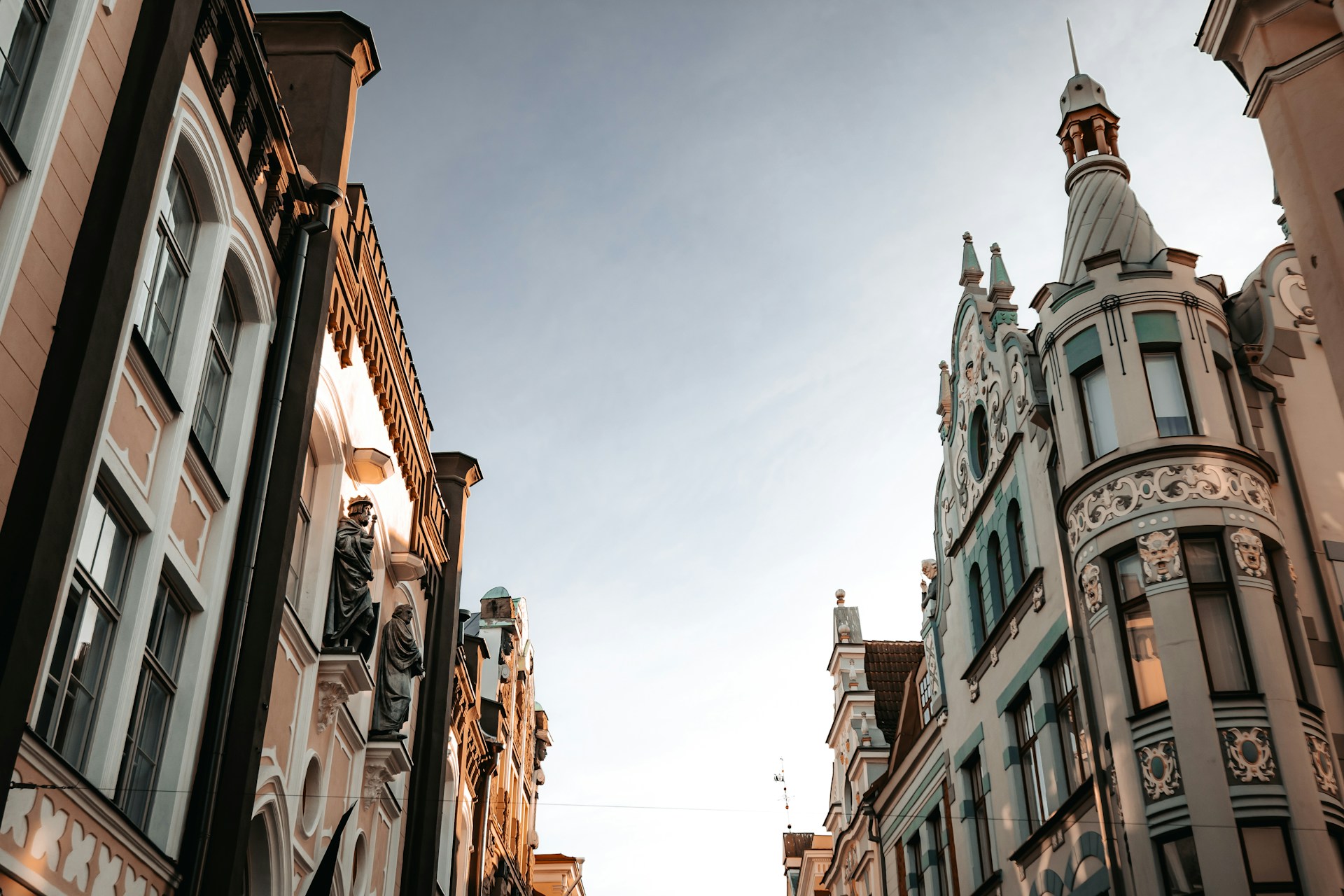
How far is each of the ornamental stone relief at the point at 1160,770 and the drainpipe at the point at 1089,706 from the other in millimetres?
718

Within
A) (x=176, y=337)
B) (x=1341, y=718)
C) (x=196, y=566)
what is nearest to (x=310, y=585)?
(x=196, y=566)

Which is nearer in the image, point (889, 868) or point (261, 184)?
point (261, 184)

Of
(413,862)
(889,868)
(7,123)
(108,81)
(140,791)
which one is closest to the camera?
(7,123)

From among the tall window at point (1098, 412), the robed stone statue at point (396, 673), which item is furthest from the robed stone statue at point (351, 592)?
the tall window at point (1098, 412)

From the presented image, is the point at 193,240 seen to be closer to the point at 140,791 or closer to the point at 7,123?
the point at 7,123

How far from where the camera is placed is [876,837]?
34688 millimetres

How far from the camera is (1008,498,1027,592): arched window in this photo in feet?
77.5

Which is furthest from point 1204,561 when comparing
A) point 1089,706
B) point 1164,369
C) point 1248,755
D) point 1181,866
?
point 1181,866

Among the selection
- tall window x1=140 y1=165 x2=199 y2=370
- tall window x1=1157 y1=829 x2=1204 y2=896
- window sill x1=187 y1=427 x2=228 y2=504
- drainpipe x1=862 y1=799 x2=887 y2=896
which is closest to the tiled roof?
drainpipe x1=862 y1=799 x2=887 y2=896

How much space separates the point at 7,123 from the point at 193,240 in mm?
3882

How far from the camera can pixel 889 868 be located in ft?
111

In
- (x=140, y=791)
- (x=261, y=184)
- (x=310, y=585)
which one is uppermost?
(x=261, y=184)

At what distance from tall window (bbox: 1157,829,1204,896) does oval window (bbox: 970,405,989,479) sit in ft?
34.7

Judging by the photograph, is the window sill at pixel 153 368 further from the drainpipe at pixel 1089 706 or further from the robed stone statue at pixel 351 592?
the drainpipe at pixel 1089 706
